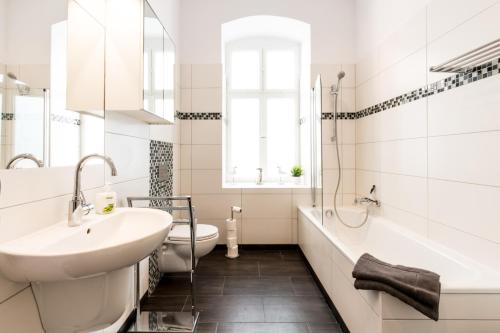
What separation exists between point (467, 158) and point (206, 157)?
237 centimetres

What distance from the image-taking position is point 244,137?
375cm

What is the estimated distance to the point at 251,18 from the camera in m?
3.25

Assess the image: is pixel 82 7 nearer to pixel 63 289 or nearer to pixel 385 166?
pixel 63 289

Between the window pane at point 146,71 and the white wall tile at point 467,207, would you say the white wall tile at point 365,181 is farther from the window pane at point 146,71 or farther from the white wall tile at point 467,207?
the window pane at point 146,71

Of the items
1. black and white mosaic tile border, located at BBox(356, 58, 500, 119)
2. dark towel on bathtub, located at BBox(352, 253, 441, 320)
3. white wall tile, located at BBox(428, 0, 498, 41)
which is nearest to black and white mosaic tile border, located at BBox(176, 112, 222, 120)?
black and white mosaic tile border, located at BBox(356, 58, 500, 119)

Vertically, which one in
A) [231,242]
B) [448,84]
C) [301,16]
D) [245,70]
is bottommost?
[231,242]

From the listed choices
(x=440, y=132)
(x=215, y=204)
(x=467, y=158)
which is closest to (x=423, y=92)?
(x=440, y=132)

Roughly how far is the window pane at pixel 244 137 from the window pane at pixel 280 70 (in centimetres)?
34

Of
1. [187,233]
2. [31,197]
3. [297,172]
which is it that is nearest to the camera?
[31,197]

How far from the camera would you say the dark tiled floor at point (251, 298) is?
71.6 inches

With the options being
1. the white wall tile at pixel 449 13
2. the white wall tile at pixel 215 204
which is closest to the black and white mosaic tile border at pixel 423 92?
the white wall tile at pixel 449 13

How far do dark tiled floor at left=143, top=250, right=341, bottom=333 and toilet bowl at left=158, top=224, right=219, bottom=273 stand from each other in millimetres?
195

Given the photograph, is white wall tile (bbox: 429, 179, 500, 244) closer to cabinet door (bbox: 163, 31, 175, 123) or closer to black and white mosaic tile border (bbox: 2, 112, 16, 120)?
cabinet door (bbox: 163, 31, 175, 123)

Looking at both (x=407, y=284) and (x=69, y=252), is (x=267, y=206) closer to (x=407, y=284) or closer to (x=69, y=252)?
(x=407, y=284)
